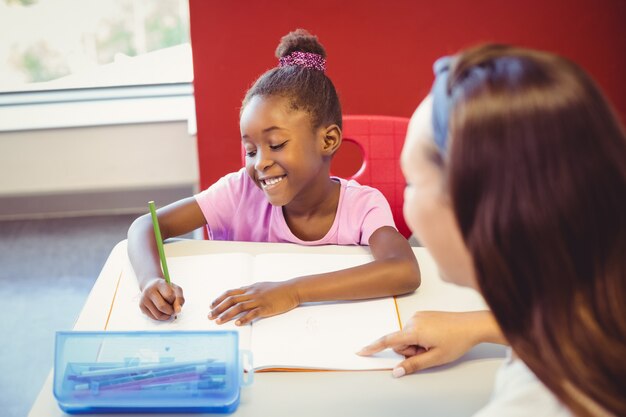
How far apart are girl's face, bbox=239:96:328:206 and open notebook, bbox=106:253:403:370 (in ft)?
0.45

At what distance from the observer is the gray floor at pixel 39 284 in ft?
6.30

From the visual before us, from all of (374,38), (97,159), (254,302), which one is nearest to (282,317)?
(254,302)

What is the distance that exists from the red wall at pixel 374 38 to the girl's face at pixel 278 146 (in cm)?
86

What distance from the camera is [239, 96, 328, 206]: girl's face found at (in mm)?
1218

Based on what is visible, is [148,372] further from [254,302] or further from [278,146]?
[278,146]

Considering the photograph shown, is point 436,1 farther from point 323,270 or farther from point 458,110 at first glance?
point 458,110

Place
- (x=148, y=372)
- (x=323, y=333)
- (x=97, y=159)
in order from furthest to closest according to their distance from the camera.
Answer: (x=97, y=159) → (x=323, y=333) → (x=148, y=372)

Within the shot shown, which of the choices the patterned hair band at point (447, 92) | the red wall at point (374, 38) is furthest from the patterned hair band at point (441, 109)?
the red wall at point (374, 38)

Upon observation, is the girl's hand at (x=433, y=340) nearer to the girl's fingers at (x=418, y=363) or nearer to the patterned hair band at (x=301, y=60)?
the girl's fingers at (x=418, y=363)

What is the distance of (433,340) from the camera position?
89 cm

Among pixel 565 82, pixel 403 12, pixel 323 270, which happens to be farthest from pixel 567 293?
pixel 403 12

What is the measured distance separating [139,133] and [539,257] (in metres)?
2.29

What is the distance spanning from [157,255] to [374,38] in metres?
1.18

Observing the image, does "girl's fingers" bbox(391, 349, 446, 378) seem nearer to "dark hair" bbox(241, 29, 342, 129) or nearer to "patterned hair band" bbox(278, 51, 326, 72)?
"dark hair" bbox(241, 29, 342, 129)
